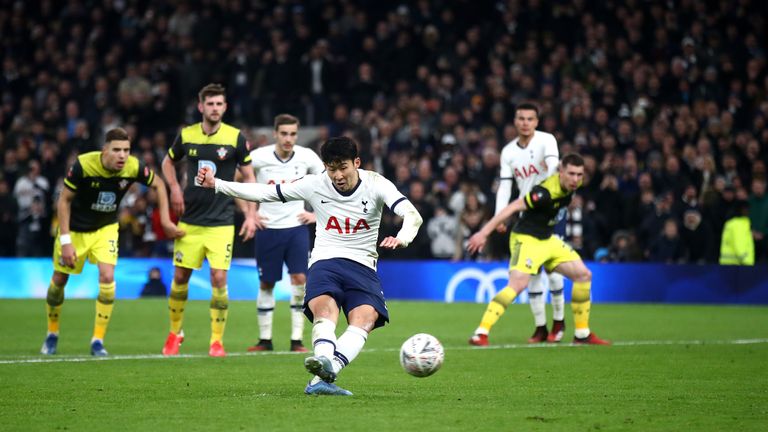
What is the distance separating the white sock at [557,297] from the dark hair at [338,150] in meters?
6.10

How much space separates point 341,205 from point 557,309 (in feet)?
19.4

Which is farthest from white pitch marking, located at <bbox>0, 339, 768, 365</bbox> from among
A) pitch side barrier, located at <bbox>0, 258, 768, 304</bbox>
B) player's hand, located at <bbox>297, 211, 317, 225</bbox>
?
pitch side barrier, located at <bbox>0, 258, 768, 304</bbox>

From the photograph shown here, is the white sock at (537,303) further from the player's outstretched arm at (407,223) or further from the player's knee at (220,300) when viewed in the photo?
the player's outstretched arm at (407,223)

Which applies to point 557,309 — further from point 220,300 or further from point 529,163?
point 220,300

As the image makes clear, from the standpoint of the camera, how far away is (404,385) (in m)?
9.74

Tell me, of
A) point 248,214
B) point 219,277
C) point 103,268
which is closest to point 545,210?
point 248,214

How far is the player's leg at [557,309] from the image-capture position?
14.3 metres

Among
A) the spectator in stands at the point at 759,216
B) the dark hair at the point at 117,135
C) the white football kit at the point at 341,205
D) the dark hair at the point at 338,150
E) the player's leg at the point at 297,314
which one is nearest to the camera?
the dark hair at the point at 338,150

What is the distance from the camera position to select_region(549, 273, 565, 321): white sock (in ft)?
47.3

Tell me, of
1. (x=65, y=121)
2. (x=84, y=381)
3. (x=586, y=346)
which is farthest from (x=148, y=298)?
(x=84, y=381)

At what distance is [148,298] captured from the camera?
2222 centimetres

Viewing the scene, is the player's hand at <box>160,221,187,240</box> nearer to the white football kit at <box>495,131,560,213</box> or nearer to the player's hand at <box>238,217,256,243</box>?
the player's hand at <box>238,217,256,243</box>

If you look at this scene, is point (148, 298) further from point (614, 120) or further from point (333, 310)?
point (333, 310)

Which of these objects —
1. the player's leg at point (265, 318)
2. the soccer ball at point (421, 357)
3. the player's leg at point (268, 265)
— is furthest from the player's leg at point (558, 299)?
the soccer ball at point (421, 357)
